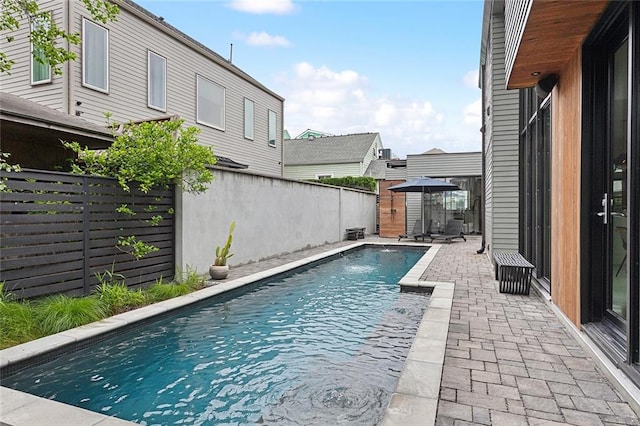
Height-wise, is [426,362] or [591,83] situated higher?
[591,83]

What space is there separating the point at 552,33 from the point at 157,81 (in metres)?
9.28

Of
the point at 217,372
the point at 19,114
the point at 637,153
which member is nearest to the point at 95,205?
the point at 19,114

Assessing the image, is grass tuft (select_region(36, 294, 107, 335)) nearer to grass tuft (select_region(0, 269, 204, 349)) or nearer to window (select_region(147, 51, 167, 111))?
grass tuft (select_region(0, 269, 204, 349))

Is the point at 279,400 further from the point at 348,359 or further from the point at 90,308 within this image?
the point at 90,308

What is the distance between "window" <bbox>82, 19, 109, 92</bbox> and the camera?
7973 millimetres

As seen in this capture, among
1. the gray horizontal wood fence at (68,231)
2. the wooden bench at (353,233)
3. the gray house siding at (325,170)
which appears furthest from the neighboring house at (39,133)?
the gray house siding at (325,170)

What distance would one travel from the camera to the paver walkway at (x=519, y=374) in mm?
2146

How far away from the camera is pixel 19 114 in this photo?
459cm

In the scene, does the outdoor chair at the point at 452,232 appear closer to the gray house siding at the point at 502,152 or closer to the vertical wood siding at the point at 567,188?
the gray house siding at the point at 502,152

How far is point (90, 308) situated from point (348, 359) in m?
2.84

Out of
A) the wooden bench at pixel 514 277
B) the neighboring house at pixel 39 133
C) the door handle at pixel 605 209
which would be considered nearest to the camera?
the door handle at pixel 605 209

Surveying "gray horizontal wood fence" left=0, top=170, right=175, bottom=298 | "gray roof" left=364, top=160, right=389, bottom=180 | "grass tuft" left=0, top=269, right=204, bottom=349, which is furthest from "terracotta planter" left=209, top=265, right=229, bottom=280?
"gray roof" left=364, top=160, right=389, bottom=180

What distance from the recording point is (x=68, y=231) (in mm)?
4484

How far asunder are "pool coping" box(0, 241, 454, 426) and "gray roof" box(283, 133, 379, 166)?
20.3 meters
